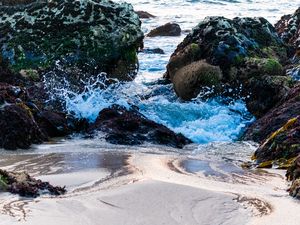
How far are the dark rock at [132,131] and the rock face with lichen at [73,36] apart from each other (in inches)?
74.9

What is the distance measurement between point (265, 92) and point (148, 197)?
5.80 m

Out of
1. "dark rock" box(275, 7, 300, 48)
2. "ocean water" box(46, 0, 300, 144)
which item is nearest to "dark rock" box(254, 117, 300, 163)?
"ocean water" box(46, 0, 300, 144)

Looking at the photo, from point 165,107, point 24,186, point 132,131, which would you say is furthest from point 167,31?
point 24,186

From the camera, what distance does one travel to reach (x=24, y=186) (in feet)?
13.1

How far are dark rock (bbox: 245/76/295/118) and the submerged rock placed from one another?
18.7 ft

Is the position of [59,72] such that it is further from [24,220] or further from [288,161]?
[24,220]

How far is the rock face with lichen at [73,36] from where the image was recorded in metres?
9.89

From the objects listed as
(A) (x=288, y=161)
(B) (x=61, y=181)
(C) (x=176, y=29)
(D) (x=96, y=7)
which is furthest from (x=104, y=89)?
(C) (x=176, y=29)

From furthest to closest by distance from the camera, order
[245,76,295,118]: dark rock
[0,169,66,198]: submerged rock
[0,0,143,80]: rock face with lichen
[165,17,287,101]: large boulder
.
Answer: [165,17,287,101]: large boulder → [0,0,143,80]: rock face with lichen → [245,76,295,118]: dark rock → [0,169,66,198]: submerged rock

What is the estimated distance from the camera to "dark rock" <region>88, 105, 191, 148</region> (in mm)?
7590

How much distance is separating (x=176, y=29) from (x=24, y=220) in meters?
17.8

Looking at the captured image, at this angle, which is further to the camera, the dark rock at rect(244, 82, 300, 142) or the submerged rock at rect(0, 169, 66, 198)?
the dark rock at rect(244, 82, 300, 142)

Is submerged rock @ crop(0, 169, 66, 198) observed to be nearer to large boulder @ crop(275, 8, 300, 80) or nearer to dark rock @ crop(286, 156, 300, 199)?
dark rock @ crop(286, 156, 300, 199)

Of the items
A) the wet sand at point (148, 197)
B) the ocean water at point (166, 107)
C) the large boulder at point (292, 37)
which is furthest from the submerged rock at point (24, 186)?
the large boulder at point (292, 37)
